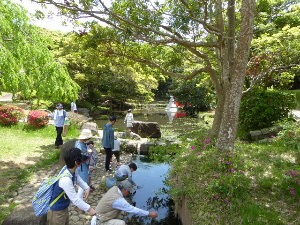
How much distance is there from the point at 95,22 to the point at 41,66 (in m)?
2.19

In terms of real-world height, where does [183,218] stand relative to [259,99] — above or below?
below

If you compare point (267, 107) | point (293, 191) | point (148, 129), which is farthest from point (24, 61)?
point (148, 129)

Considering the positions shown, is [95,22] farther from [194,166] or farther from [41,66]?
[194,166]

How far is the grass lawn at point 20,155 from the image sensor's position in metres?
8.19

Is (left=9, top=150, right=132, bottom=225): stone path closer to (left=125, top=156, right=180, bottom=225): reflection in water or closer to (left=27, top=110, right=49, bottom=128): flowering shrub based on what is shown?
(left=125, top=156, right=180, bottom=225): reflection in water

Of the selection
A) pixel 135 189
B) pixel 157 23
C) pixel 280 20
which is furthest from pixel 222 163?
pixel 280 20

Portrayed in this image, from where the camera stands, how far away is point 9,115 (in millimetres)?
16203

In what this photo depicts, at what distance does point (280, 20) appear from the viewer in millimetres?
21234

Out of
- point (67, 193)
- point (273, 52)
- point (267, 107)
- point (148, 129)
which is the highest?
point (273, 52)

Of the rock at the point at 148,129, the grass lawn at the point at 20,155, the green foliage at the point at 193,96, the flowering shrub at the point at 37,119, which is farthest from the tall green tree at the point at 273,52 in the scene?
the green foliage at the point at 193,96

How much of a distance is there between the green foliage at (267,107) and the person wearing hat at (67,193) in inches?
394

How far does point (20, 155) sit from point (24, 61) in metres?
4.34

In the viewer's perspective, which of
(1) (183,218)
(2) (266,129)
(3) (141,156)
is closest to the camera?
(1) (183,218)

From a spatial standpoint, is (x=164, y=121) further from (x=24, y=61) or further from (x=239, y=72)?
(x=239, y=72)
